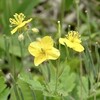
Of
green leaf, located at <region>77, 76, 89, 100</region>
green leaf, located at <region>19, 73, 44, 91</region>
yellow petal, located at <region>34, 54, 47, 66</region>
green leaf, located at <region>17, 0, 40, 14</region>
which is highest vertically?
green leaf, located at <region>17, 0, 40, 14</region>

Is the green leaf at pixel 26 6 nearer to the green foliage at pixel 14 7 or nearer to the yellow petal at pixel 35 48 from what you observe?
the green foliage at pixel 14 7

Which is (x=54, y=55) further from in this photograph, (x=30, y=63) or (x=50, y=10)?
(x=50, y=10)

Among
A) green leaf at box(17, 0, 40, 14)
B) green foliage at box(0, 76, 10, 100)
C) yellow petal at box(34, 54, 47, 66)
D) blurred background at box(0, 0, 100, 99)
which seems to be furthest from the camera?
green leaf at box(17, 0, 40, 14)

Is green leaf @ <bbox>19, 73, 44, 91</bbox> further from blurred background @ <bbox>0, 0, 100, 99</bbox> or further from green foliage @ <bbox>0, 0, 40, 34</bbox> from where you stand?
green foliage @ <bbox>0, 0, 40, 34</bbox>

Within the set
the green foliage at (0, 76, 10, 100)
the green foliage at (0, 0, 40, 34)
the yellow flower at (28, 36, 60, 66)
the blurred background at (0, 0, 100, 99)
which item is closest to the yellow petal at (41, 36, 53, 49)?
the yellow flower at (28, 36, 60, 66)

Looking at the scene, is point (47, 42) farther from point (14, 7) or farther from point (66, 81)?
point (14, 7)

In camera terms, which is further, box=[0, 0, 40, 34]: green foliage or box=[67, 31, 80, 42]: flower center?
box=[0, 0, 40, 34]: green foliage
